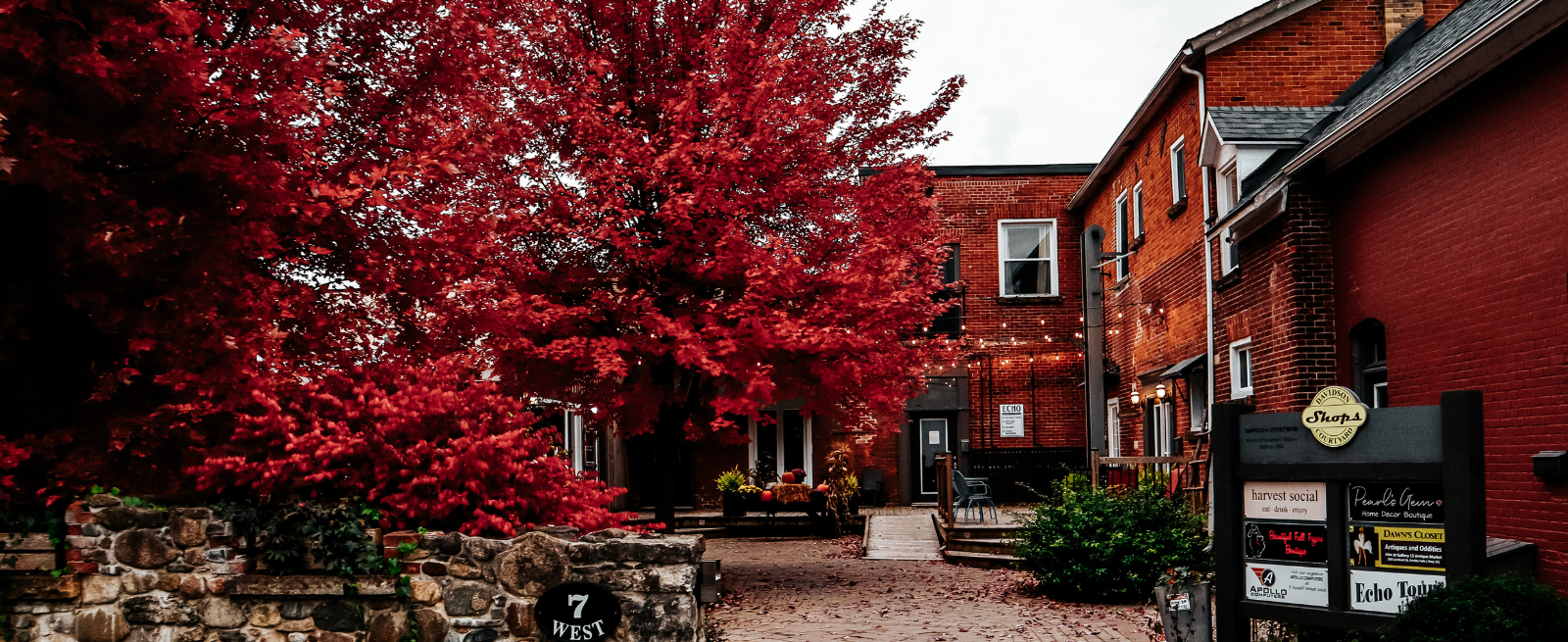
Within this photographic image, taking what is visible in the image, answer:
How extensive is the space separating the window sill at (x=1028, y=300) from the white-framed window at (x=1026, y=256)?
0.12 metres

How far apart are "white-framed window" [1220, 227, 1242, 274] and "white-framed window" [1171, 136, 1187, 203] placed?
1.85 meters

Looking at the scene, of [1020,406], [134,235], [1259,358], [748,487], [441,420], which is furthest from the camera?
[1020,406]

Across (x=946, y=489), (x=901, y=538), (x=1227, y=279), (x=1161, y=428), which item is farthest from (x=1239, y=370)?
(x=901, y=538)

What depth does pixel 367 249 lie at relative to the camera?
755 centimetres

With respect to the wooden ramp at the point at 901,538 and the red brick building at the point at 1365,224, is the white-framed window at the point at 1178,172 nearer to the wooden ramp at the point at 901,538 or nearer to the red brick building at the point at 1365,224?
the red brick building at the point at 1365,224

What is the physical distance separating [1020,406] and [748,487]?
653cm

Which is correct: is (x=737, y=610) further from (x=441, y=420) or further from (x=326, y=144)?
(x=326, y=144)

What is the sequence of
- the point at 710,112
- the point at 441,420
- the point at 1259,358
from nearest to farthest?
1. the point at 441,420
2. the point at 710,112
3. the point at 1259,358

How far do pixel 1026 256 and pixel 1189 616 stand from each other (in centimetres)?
1769

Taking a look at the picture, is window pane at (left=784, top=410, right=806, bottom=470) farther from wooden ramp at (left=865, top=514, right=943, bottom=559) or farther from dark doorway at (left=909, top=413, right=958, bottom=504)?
wooden ramp at (left=865, top=514, right=943, bottom=559)

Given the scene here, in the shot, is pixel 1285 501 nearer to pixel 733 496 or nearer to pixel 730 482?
pixel 733 496

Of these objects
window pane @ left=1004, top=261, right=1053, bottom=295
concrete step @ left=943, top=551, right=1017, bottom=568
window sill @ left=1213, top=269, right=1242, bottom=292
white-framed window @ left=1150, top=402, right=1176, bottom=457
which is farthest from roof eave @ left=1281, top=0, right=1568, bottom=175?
window pane @ left=1004, top=261, right=1053, bottom=295

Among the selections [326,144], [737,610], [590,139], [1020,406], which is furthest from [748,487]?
[326,144]

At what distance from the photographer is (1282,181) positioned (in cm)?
1170
